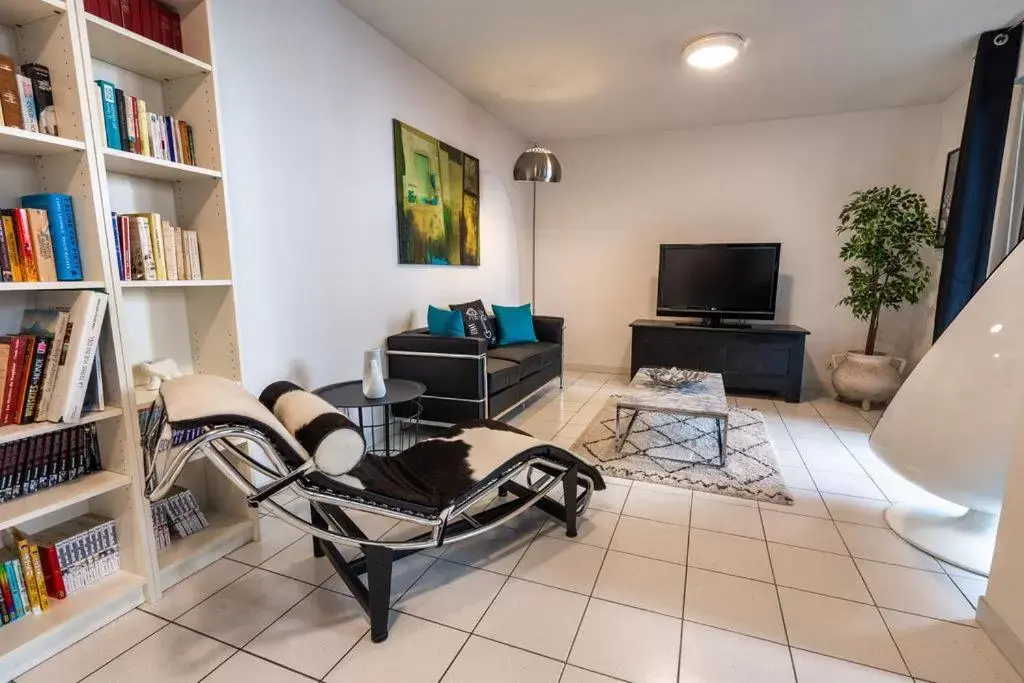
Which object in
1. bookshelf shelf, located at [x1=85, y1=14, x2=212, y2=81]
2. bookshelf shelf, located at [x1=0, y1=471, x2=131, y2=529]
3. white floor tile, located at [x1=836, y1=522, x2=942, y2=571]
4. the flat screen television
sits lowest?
white floor tile, located at [x1=836, y1=522, x2=942, y2=571]

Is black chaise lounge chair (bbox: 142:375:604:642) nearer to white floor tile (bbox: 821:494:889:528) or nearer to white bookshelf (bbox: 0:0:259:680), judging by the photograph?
white bookshelf (bbox: 0:0:259:680)

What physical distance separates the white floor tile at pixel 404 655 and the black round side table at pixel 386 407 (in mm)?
856

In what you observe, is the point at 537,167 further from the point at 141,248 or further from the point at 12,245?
the point at 12,245

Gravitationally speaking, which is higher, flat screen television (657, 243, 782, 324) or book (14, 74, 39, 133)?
book (14, 74, 39, 133)

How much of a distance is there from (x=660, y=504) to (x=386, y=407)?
149cm

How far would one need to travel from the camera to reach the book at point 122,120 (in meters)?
1.61

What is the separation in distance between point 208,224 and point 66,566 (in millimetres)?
1264

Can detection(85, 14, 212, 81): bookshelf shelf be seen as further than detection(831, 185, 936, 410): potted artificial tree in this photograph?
No

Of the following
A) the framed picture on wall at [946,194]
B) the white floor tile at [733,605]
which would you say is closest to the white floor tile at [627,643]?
the white floor tile at [733,605]

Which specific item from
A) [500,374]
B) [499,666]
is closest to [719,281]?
[500,374]

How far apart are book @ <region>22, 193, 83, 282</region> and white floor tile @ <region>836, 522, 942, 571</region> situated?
3017 mm

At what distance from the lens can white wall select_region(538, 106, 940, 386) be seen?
14.4 feet

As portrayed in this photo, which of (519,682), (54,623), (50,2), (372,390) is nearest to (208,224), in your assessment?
(50,2)

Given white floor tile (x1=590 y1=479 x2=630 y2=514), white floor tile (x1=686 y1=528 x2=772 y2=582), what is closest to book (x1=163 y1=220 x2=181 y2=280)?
white floor tile (x1=590 y1=479 x2=630 y2=514)
